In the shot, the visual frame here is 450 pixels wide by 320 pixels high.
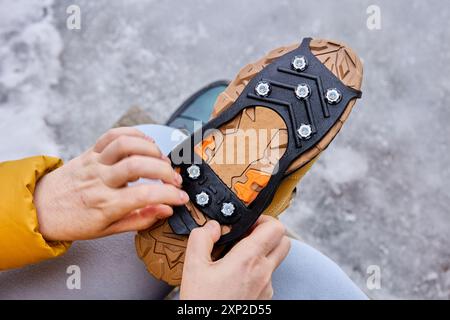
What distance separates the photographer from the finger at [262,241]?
1.99ft

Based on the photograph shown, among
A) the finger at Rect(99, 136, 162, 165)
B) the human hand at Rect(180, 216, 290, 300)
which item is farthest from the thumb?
the finger at Rect(99, 136, 162, 165)

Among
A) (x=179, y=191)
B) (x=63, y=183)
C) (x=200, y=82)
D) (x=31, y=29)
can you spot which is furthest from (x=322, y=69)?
(x=31, y=29)

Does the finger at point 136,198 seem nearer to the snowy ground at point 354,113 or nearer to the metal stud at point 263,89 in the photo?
the metal stud at point 263,89

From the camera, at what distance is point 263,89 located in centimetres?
73

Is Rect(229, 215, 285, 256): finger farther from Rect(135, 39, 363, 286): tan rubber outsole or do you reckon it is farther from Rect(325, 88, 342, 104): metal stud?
Rect(325, 88, 342, 104): metal stud

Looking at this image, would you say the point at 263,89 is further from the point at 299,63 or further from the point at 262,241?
the point at 262,241

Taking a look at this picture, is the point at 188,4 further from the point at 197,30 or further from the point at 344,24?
the point at 344,24

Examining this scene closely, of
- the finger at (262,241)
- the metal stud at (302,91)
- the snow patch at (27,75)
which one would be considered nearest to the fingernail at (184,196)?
the finger at (262,241)

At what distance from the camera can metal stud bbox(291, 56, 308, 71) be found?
0.74 m

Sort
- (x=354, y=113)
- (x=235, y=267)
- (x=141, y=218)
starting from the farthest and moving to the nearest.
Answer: (x=354, y=113)
(x=141, y=218)
(x=235, y=267)

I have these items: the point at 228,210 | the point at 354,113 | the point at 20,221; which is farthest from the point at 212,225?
the point at 354,113

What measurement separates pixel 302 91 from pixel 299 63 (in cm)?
5
